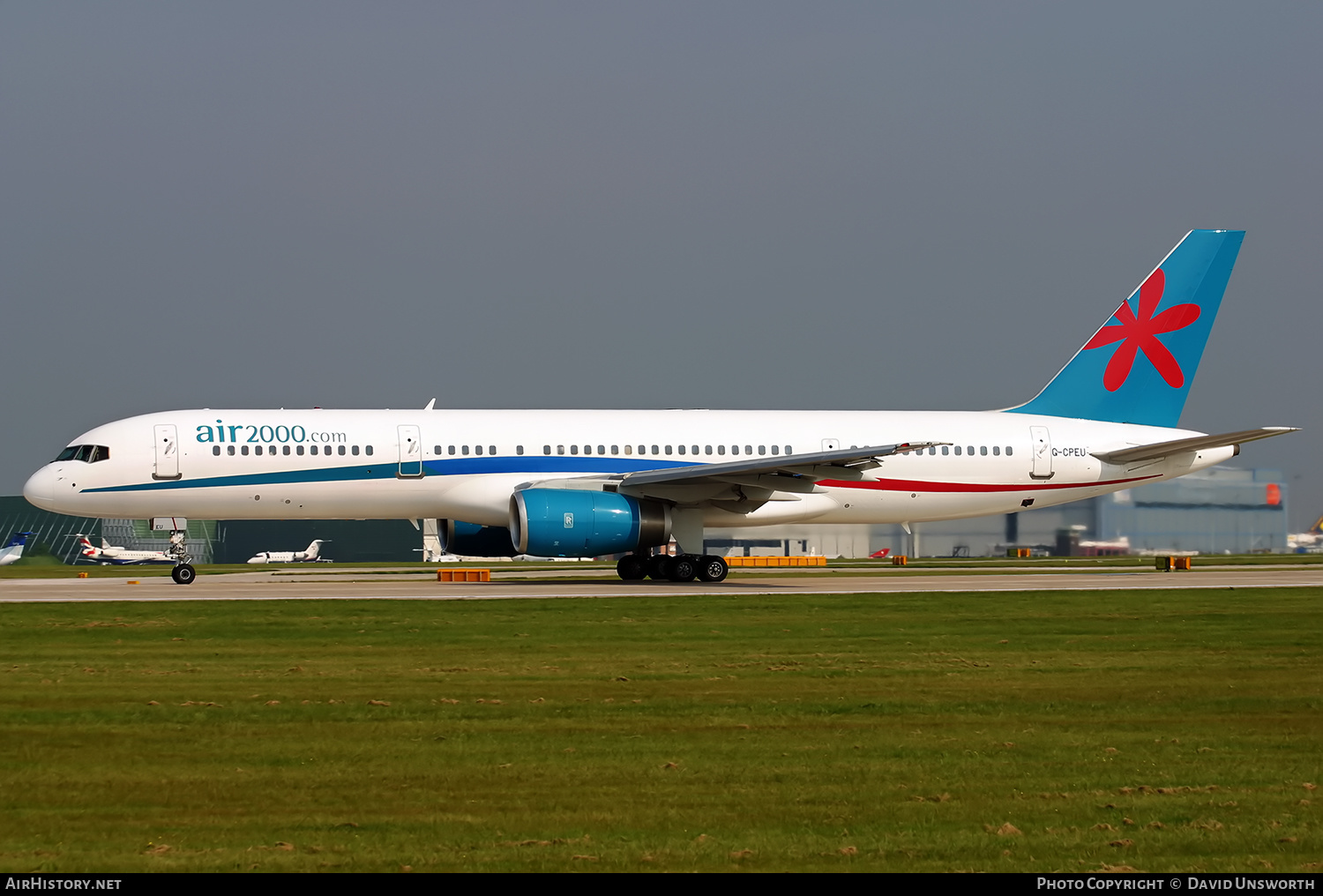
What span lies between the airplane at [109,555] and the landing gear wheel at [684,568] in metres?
48.2

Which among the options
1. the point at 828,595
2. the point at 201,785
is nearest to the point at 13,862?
the point at 201,785

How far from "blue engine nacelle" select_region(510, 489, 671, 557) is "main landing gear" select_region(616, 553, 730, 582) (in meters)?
1.83

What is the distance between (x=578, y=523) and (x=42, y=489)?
1227 centimetres

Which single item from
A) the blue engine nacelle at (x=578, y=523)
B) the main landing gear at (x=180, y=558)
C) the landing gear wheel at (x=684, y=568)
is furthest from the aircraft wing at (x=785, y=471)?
the main landing gear at (x=180, y=558)

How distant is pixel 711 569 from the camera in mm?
32062

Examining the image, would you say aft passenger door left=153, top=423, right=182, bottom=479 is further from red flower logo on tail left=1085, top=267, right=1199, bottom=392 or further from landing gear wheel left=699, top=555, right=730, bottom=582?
red flower logo on tail left=1085, top=267, right=1199, bottom=392

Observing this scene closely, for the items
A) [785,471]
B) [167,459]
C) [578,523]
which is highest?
[167,459]

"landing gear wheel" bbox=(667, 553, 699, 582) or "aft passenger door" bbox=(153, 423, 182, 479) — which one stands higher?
"aft passenger door" bbox=(153, 423, 182, 479)

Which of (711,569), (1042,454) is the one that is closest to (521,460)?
(711,569)

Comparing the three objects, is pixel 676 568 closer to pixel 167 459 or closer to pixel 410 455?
pixel 410 455

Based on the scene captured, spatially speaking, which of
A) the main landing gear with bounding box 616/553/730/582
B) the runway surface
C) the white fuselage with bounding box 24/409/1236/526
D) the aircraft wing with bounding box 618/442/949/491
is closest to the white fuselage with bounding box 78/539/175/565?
the runway surface

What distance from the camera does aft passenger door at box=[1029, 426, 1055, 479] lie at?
35.3 m
